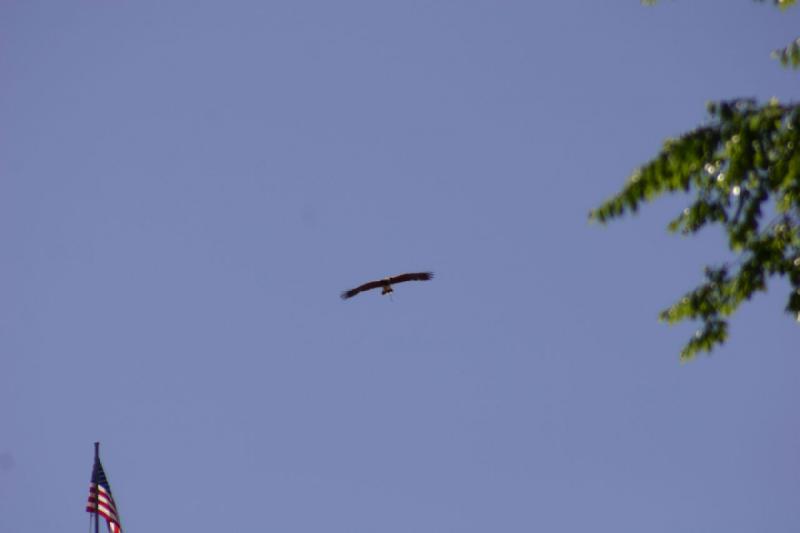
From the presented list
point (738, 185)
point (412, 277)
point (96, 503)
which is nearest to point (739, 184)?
point (738, 185)

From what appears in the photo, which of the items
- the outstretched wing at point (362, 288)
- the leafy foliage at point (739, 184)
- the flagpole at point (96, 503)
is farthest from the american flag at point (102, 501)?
the leafy foliage at point (739, 184)

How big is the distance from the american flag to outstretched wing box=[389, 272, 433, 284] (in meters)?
10.2

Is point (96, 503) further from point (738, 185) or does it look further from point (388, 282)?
point (738, 185)

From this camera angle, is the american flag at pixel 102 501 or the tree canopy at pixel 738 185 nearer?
the tree canopy at pixel 738 185

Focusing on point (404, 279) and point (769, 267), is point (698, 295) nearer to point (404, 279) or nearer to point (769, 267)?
point (769, 267)

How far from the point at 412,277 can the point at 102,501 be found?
35.3 feet

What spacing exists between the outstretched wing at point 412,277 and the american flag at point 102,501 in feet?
33.5

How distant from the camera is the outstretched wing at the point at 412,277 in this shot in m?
19.9

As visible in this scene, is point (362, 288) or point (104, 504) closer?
point (362, 288)

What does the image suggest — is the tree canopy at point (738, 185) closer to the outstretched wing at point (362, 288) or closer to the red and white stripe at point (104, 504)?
the outstretched wing at point (362, 288)

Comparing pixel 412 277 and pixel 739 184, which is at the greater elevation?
pixel 412 277

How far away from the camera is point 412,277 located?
792 inches

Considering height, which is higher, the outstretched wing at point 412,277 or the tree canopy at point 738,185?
the outstretched wing at point 412,277

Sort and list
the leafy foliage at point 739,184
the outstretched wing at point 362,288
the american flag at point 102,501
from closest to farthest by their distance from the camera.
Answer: the leafy foliage at point 739,184 → the outstretched wing at point 362,288 → the american flag at point 102,501
